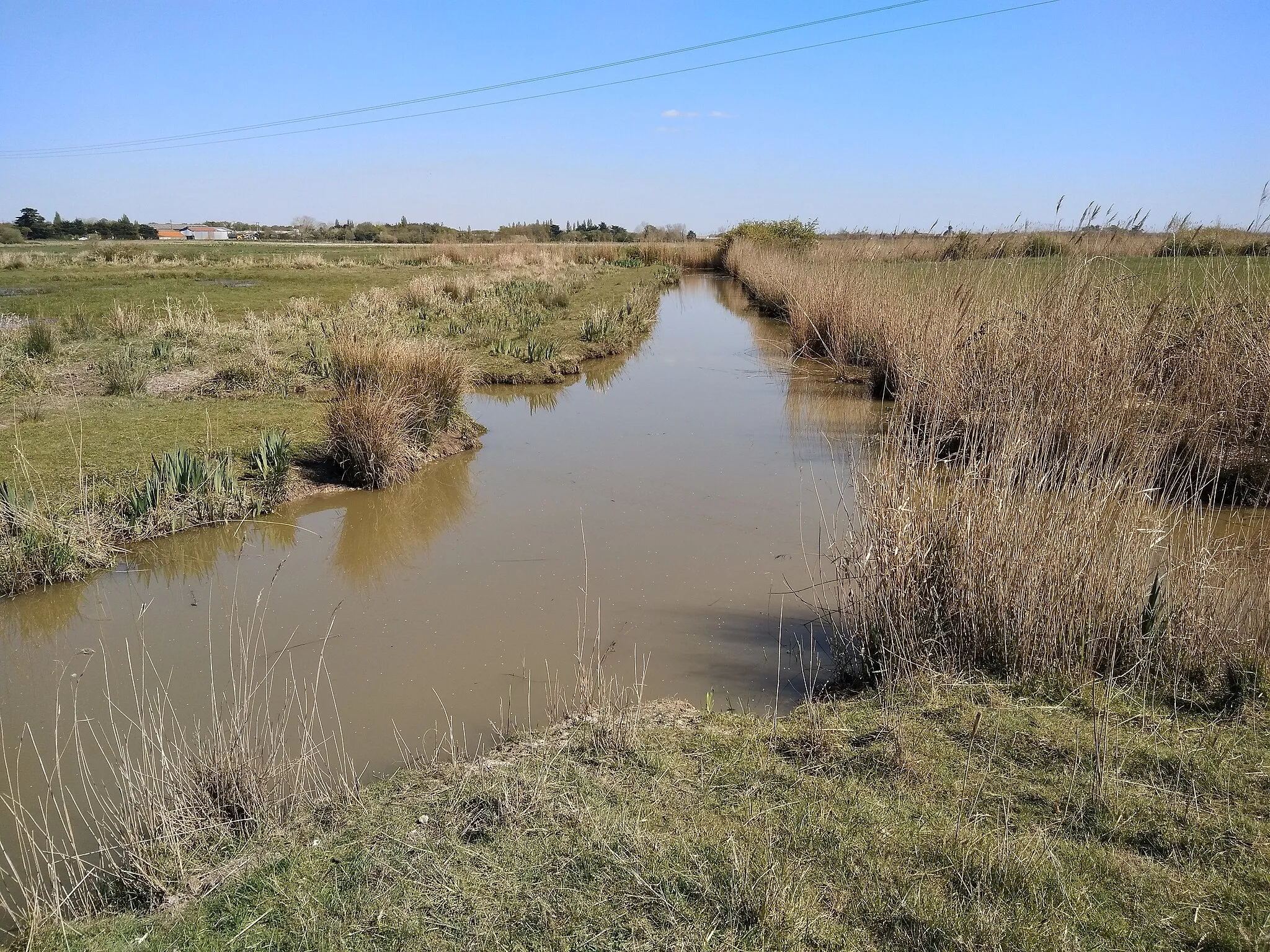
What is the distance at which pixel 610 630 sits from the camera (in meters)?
5.27

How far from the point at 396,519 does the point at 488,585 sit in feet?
6.68

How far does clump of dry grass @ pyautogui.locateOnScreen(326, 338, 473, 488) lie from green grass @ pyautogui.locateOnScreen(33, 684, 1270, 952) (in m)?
5.29

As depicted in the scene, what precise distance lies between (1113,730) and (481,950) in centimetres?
273

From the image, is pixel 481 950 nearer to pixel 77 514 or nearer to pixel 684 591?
pixel 684 591

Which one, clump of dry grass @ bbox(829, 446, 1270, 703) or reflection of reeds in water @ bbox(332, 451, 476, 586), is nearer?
clump of dry grass @ bbox(829, 446, 1270, 703)

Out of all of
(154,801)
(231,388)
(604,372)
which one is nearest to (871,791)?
(154,801)

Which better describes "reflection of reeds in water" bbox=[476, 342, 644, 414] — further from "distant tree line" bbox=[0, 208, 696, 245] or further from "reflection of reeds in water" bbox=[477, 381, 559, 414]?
"distant tree line" bbox=[0, 208, 696, 245]

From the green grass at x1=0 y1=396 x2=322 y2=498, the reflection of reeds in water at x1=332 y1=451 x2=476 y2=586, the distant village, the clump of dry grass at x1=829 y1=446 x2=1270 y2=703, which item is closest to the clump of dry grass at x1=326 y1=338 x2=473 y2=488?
the reflection of reeds in water at x1=332 y1=451 x2=476 y2=586

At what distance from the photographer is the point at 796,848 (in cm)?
280

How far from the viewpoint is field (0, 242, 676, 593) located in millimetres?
6941

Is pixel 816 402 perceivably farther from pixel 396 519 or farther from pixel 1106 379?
pixel 396 519

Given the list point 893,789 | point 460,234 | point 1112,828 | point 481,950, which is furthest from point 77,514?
point 460,234

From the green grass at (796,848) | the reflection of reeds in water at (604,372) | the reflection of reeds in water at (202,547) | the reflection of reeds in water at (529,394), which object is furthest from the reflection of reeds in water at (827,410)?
the green grass at (796,848)

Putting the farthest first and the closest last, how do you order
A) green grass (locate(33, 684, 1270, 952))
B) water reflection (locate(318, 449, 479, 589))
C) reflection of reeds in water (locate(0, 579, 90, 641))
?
water reflection (locate(318, 449, 479, 589)), reflection of reeds in water (locate(0, 579, 90, 641)), green grass (locate(33, 684, 1270, 952))
